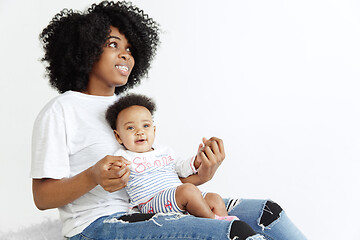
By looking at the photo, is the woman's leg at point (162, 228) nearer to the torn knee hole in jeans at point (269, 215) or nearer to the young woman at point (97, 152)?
the young woman at point (97, 152)

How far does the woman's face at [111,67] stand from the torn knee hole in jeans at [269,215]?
75 centimetres

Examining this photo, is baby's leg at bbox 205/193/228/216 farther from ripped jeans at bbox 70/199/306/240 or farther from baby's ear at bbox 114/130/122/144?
baby's ear at bbox 114/130/122/144

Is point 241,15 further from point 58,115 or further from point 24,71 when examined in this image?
point 58,115

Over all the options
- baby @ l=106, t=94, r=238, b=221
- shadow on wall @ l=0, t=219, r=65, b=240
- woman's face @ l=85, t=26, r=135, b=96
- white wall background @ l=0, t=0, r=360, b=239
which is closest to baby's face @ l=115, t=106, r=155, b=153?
baby @ l=106, t=94, r=238, b=221

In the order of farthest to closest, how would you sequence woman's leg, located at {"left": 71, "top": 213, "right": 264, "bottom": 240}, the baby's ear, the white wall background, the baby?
the white wall background
the baby's ear
the baby
woman's leg, located at {"left": 71, "top": 213, "right": 264, "bottom": 240}

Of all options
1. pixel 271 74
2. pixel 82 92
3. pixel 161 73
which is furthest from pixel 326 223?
pixel 82 92

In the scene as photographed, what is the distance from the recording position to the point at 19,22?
336 centimetres

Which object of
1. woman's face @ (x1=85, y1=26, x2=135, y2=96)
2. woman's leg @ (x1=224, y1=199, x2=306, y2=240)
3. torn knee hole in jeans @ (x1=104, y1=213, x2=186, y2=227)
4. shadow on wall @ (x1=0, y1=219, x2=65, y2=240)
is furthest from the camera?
shadow on wall @ (x1=0, y1=219, x2=65, y2=240)

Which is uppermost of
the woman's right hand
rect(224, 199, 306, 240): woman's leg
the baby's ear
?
the baby's ear

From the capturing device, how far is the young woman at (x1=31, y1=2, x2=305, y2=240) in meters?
1.51

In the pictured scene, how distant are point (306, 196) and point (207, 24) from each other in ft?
4.89

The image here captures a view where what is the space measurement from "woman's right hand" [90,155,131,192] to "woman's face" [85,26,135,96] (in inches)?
21.2

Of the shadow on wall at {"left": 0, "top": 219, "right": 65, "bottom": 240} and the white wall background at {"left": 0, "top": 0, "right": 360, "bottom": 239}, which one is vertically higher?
the white wall background at {"left": 0, "top": 0, "right": 360, "bottom": 239}

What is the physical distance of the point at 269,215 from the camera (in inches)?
69.1
